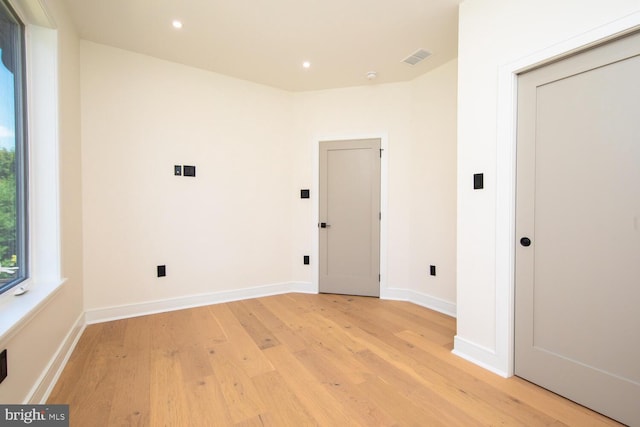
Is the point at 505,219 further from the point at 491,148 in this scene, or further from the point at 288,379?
the point at 288,379

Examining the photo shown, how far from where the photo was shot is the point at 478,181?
2.19 m

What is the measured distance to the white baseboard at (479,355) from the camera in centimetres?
207

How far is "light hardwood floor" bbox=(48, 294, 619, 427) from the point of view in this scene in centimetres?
162

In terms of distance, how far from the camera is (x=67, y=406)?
5.43 feet

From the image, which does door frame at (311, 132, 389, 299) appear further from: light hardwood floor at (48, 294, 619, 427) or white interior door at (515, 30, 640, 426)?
white interior door at (515, 30, 640, 426)

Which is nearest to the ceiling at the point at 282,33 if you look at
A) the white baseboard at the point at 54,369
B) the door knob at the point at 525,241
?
the door knob at the point at 525,241

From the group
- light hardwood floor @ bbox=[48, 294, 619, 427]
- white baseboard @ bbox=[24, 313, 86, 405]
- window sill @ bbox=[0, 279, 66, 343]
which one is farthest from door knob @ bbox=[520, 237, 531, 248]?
white baseboard @ bbox=[24, 313, 86, 405]

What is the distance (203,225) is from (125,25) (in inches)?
82.5

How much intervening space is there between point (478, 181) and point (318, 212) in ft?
7.28

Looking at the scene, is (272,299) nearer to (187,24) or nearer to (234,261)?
(234,261)

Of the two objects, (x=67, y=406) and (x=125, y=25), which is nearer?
(x=67, y=406)

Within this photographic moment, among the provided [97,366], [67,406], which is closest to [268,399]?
[67,406]

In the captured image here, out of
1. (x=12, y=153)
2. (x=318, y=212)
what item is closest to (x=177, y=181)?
(x=12, y=153)

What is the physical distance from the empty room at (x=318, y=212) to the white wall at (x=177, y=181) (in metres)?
0.02
